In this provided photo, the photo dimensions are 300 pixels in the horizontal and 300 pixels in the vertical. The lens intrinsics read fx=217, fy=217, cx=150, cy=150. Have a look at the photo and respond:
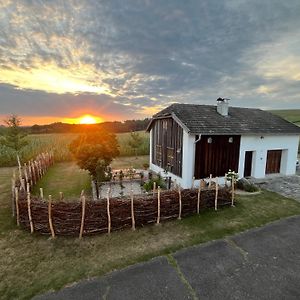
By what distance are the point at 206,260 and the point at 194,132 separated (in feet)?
27.0

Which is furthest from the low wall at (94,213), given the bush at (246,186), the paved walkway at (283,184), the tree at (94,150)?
the paved walkway at (283,184)

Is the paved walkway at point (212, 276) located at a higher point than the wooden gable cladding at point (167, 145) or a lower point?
lower

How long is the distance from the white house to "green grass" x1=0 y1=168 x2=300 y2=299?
169 inches

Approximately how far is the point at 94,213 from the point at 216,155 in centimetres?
975

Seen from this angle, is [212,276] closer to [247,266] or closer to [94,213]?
[247,266]

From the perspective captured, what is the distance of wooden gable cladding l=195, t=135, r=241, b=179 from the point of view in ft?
48.8

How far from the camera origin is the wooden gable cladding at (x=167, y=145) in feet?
51.5

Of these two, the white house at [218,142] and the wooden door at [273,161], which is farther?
the wooden door at [273,161]

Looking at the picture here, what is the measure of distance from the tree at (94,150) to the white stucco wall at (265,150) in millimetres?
9775

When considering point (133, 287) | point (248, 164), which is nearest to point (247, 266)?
point (133, 287)

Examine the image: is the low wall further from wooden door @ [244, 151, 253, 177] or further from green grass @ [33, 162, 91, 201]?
wooden door @ [244, 151, 253, 177]

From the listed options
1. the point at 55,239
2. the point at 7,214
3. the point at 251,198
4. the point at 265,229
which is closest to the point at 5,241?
the point at 55,239

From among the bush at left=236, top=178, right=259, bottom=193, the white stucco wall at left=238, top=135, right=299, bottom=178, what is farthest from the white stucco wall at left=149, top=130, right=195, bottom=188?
the white stucco wall at left=238, top=135, right=299, bottom=178

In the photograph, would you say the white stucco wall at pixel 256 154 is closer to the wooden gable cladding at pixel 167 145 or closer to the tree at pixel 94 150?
the wooden gable cladding at pixel 167 145
